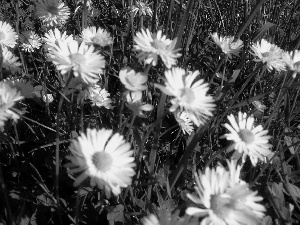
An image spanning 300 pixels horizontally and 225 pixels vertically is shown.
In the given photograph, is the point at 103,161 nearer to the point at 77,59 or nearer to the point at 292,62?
the point at 77,59

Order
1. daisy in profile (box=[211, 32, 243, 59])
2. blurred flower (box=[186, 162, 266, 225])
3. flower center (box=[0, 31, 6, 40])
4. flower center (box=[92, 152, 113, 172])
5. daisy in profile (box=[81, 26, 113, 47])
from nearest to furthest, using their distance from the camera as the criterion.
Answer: blurred flower (box=[186, 162, 266, 225]), flower center (box=[92, 152, 113, 172]), daisy in profile (box=[81, 26, 113, 47]), flower center (box=[0, 31, 6, 40]), daisy in profile (box=[211, 32, 243, 59])

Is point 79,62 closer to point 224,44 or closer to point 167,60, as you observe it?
point 167,60

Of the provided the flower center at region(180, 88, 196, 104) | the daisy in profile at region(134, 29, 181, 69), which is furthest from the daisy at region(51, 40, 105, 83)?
the flower center at region(180, 88, 196, 104)

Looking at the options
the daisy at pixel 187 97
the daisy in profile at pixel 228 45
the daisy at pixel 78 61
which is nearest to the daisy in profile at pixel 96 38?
the daisy at pixel 78 61

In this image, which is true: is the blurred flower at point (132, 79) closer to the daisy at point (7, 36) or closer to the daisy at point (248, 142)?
the daisy at point (248, 142)

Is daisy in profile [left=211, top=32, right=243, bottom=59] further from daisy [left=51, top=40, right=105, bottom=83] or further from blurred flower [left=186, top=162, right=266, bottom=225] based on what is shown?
blurred flower [left=186, top=162, right=266, bottom=225]

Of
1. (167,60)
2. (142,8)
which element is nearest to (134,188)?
(167,60)
